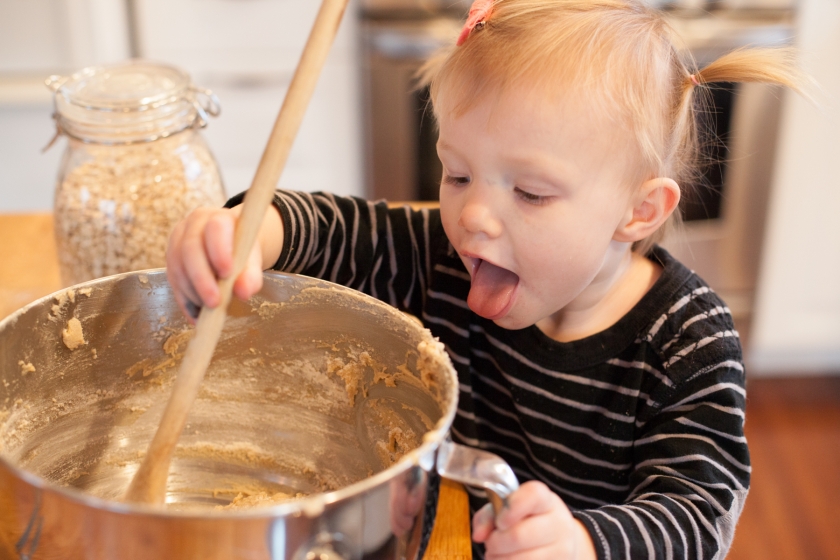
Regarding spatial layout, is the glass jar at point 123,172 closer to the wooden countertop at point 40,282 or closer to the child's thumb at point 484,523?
the wooden countertop at point 40,282

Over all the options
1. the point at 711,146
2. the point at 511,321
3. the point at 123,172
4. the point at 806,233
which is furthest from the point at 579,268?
the point at 806,233

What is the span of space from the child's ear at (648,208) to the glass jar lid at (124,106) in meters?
0.43

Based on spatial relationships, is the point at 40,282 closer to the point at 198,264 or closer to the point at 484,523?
the point at 198,264

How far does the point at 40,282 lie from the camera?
2.76 feet

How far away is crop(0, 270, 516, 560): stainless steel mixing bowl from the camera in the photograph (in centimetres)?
41

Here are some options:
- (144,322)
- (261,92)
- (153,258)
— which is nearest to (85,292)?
(144,322)

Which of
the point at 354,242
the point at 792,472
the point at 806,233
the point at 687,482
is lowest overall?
the point at 792,472

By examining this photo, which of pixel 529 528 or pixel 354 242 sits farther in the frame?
pixel 354 242

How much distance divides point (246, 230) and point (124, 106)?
33 cm

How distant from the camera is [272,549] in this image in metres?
0.36

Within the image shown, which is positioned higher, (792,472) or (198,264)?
(198,264)

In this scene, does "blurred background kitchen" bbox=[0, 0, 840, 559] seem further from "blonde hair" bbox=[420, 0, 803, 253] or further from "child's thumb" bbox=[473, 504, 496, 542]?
"child's thumb" bbox=[473, 504, 496, 542]

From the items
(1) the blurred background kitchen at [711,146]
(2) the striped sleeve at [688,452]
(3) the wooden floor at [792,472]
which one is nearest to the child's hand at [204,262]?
(2) the striped sleeve at [688,452]

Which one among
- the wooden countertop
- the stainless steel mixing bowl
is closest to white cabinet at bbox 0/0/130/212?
the wooden countertop
